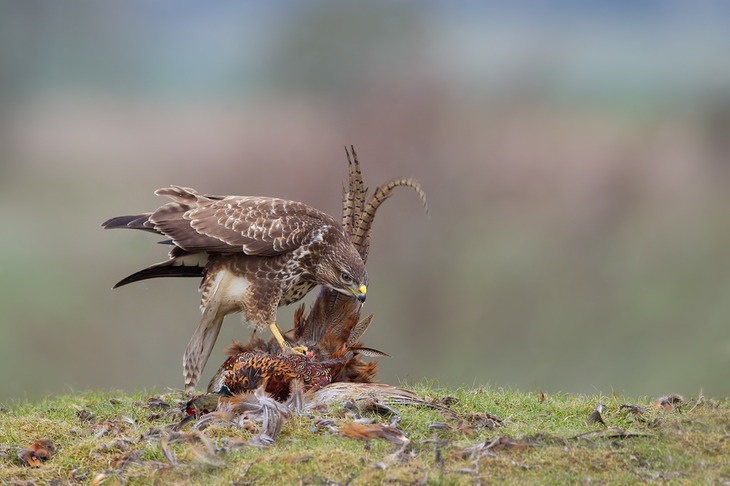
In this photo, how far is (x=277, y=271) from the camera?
26.1 ft

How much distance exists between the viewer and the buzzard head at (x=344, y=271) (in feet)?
25.3

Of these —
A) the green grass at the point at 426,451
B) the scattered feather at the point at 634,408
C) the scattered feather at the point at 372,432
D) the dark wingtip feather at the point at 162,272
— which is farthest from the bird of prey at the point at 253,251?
the scattered feather at the point at 634,408

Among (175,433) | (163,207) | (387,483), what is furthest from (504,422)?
(163,207)

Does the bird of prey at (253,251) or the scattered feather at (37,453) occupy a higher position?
the bird of prey at (253,251)

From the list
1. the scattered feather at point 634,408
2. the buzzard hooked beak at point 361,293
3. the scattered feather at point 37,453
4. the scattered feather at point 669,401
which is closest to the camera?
the scattered feather at point 37,453

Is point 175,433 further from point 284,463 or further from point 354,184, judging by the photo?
point 354,184

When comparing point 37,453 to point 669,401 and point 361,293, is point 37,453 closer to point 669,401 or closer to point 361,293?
point 361,293

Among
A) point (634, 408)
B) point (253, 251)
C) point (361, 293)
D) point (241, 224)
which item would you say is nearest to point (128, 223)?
point (241, 224)

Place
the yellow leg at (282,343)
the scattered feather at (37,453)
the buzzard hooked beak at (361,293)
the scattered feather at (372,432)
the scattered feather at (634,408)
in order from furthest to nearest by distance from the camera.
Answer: the buzzard hooked beak at (361,293)
the yellow leg at (282,343)
the scattered feather at (634,408)
the scattered feather at (37,453)
the scattered feather at (372,432)

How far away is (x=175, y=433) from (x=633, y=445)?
2889 millimetres

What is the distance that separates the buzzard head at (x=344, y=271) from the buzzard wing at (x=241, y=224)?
0.23 meters

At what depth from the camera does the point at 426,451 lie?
213 inches

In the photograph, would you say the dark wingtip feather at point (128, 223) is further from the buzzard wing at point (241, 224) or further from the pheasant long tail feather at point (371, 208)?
the pheasant long tail feather at point (371, 208)

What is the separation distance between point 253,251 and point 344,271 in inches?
31.5
